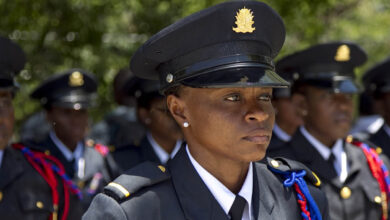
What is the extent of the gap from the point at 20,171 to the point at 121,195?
1755 millimetres

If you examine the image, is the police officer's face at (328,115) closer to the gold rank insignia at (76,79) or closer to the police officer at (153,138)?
the police officer at (153,138)

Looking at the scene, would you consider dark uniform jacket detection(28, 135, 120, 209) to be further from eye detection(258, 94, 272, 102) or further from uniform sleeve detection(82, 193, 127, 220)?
eye detection(258, 94, 272, 102)

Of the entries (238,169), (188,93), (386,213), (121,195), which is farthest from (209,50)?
(386,213)

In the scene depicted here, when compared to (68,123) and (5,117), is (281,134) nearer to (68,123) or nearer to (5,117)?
(68,123)

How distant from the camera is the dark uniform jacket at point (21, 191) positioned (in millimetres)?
3996

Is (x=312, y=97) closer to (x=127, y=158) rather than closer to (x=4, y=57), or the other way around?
(x=127, y=158)

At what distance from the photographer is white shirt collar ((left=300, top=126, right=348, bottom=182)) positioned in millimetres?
4383

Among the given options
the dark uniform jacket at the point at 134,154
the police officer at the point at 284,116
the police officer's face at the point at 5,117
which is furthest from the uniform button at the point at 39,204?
the police officer at the point at 284,116

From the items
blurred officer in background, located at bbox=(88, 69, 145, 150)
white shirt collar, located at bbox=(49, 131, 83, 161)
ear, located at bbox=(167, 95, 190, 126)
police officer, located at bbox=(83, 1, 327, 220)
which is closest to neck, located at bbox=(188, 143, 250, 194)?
police officer, located at bbox=(83, 1, 327, 220)

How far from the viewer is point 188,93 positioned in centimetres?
279

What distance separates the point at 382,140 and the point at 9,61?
134 inches

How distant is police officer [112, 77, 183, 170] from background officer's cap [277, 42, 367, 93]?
133 centimetres

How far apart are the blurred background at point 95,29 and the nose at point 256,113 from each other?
2681 mm

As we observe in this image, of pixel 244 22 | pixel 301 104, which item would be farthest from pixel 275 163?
pixel 301 104
